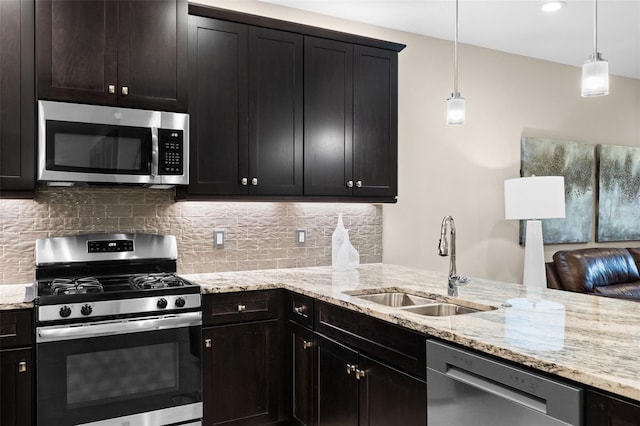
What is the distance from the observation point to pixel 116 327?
245cm

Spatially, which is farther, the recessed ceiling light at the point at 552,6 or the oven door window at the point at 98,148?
the recessed ceiling light at the point at 552,6

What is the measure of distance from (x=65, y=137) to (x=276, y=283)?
4.44 ft

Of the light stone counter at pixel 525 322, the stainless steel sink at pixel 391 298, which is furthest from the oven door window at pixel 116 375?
the stainless steel sink at pixel 391 298

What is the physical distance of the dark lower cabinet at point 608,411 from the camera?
3.97 ft

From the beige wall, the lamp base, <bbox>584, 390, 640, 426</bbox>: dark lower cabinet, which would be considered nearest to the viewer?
<bbox>584, 390, 640, 426</bbox>: dark lower cabinet

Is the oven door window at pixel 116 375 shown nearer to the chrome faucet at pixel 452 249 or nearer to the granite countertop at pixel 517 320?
the granite countertop at pixel 517 320

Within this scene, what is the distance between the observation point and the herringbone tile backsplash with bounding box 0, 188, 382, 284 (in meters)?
2.83

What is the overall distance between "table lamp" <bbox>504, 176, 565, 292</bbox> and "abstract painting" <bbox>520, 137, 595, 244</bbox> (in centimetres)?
50

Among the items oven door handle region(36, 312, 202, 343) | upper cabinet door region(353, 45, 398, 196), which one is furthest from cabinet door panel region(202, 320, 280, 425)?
upper cabinet door region(353, 45, 398, 196)

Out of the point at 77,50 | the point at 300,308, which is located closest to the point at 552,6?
the point at 300,308

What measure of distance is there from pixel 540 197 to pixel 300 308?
242cm

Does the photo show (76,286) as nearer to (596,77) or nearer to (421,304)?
(421,304)

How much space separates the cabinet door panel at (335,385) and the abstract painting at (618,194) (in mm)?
3950

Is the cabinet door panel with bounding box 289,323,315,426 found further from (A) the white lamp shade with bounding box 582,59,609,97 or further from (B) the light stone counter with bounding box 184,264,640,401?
(A) the white lamp shade with bounding box 582,59,609,97
